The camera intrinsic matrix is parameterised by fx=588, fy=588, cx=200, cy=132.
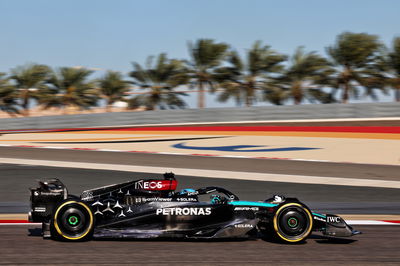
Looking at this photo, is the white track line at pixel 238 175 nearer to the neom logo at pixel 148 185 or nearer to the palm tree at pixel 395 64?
the neom logo at pixel 148 185

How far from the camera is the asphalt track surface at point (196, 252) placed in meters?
6.09

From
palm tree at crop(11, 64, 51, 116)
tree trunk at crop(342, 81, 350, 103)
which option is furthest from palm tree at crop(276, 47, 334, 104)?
palm tree at crop(11, 64, 51, 116)

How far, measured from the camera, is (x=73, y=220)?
6848 mm

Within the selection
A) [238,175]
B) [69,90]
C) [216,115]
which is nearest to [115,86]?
[69,90]

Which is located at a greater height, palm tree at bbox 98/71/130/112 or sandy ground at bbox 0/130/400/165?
palm tree at bbox 98/71/130/112

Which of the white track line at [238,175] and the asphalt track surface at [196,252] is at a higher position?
the white track line at [238,175]

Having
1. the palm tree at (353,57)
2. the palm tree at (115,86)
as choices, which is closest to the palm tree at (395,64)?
the palm tree at (353,57)

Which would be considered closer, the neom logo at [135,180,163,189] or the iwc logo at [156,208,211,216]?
the iwc logo at [156,208,211,216]

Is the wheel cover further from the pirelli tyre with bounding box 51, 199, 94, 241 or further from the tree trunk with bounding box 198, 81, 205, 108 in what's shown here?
the tree trunk with bounding box 198, 81, 205, 108

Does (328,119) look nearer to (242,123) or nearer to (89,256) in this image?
(242,123)

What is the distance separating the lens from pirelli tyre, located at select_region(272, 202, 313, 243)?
23.3ft

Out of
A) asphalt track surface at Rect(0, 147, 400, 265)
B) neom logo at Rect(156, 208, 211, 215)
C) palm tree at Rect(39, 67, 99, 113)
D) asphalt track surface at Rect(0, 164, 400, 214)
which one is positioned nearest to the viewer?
asphalt track surface at Rect(0, 147, 400, 265)

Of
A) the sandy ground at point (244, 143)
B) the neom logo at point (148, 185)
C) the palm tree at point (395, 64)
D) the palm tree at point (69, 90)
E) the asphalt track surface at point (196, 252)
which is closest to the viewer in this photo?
the asphalt track surface at point (196, 252)

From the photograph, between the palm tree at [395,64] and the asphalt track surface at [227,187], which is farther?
the palm tree at [395,64]
